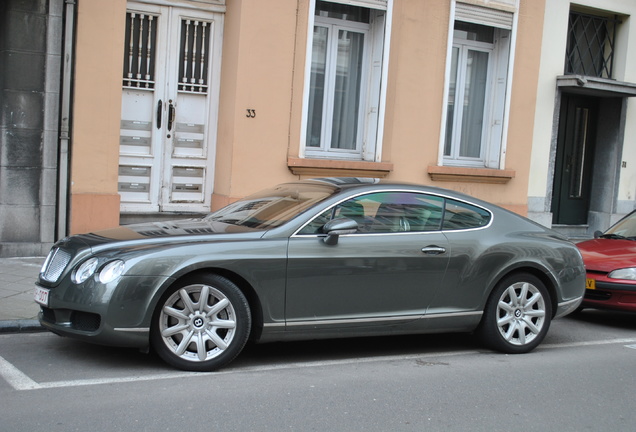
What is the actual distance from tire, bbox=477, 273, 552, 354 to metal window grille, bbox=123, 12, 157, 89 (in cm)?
676

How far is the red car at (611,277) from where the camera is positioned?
818 cm

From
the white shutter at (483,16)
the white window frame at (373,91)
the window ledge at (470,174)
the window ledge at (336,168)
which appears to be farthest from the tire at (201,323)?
the white shutter at (483,16)

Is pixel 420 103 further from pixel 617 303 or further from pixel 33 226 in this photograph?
pixel 33 226

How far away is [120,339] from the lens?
18.0ft

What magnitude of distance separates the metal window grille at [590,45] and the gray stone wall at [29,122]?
9929 mm

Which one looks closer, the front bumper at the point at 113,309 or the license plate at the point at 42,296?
the front bumper at the point at 113,309

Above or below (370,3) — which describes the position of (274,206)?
below

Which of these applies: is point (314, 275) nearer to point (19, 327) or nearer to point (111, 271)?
point (111, 271)

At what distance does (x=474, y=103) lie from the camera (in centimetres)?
1422

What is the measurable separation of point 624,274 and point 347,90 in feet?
20.1

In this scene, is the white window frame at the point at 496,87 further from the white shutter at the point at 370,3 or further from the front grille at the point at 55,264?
the front grille at the point at 55,264

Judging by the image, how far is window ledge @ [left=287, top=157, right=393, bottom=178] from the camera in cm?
1179

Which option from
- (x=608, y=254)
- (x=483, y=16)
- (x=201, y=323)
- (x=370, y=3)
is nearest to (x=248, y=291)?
(x=201, y=323)

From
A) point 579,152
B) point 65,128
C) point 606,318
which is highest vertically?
point 579,152
